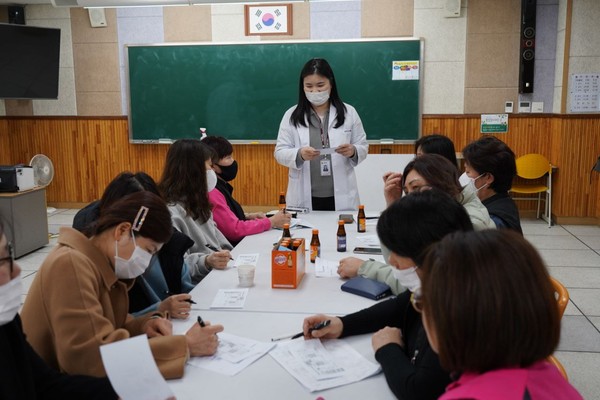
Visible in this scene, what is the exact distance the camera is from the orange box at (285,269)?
227cm

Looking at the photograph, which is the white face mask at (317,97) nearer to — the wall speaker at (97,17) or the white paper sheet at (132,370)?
the white paper sheet at (132,370)

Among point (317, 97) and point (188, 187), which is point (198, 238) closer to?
point (188, 187)

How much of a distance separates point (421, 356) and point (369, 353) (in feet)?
0.79

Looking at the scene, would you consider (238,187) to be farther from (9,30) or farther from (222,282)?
(222,282)

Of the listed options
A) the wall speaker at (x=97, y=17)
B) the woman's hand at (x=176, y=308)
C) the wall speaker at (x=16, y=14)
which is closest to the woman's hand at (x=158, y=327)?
the woman's hand at (x=176, y=308)

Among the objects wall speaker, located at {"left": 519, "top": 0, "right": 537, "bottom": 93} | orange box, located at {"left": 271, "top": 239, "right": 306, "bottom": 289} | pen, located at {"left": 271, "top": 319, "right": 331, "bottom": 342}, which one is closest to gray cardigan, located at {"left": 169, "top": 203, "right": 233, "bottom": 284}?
orange box, located at {"left": 271, "top": 239, "right": 306, "bottom": 289}

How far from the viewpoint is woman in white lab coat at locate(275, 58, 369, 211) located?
3.97 m

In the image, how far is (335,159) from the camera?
4.00m

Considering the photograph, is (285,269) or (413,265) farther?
(285,269)

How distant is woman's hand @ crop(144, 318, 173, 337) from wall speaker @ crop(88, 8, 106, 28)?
19.8 ft

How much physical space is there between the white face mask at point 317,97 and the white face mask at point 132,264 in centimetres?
237

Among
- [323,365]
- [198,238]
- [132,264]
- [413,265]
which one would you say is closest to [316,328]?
[323,365]

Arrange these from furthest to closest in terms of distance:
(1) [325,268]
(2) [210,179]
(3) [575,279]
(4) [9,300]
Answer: (3) [575,279]
(2) [210,179]
(1) [325,268]
(4) [9,300]

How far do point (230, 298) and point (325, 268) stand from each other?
0.56 meters
